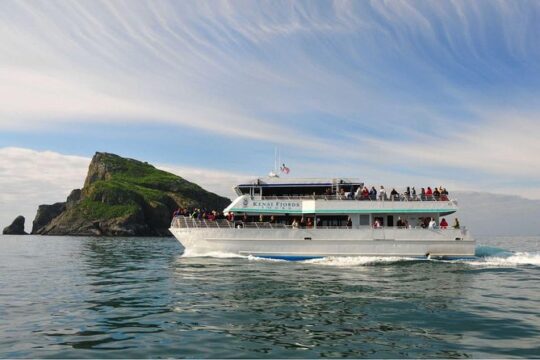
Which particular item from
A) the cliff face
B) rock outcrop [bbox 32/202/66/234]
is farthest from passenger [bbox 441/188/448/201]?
rock outcrop [bbox 32/202/66/234]

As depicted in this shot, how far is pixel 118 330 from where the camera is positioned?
1079 cm

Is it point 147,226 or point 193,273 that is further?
point 147,226

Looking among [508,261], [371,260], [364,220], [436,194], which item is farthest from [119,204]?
[508,261]

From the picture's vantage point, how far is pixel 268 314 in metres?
12.6

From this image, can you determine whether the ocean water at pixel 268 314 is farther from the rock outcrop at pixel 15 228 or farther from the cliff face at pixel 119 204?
the rock outcrop at pixel 15 228

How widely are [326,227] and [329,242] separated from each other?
1044 millimetres

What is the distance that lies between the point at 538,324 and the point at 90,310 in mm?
12734

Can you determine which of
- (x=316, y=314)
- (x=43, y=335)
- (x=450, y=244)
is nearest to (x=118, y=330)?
(x=43, y=335)

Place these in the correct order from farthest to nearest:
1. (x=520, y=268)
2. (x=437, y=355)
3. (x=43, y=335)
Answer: (x=520, y=268) < (x=43, y=335) < (x=437, y=355)

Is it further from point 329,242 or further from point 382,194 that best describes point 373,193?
point 329,242

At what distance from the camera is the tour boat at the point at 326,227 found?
96.1 ft

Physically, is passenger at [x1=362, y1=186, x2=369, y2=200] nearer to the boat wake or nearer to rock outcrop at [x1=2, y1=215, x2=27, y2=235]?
the boat wake

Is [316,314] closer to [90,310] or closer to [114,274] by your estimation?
[90,310]

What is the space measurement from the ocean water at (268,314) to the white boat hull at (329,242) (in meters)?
6.47
